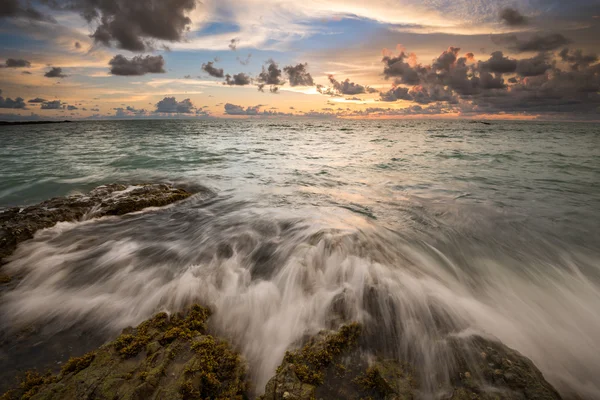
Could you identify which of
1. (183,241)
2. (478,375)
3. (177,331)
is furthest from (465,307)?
(183,241)

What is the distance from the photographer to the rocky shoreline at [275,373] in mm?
2371

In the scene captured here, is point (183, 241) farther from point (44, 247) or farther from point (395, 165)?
point (395, 165)

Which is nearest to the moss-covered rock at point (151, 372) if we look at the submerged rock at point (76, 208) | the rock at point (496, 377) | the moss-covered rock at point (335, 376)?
the moss-covered rock at point (335, 376)

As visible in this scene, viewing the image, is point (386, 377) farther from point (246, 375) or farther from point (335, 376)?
point (246, 375)

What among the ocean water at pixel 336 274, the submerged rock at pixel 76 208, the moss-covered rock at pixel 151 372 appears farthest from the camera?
the submerged rock at pixel 76 208

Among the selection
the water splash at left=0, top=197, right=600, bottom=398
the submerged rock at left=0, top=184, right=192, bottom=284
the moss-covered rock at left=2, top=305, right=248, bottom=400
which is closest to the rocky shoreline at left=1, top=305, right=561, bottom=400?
the moss-covered rock at left=2, top=305, right=248, bottom=400

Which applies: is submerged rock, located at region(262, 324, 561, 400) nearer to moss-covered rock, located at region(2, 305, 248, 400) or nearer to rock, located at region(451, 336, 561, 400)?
rock, located at region(451, 336, 561, 400)

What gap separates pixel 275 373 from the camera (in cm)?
276

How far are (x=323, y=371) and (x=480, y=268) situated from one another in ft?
14.0

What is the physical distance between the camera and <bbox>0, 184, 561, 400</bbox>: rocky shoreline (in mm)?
2371

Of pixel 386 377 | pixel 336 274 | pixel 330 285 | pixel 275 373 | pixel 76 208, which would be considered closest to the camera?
pixel 386 377

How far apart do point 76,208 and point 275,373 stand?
24.3ft

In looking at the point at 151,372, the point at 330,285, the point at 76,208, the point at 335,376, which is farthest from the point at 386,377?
the point at 76,208

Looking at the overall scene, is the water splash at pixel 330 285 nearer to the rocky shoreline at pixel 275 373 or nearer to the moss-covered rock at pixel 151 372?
the rocky shoreline at pixel 275 373
